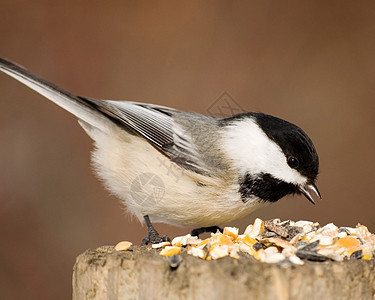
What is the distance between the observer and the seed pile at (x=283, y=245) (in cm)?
109

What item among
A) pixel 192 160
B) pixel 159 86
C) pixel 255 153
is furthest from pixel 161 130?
pixel 159 86

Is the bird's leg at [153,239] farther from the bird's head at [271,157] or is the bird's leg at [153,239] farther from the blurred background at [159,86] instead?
the blurred background at [159,86]

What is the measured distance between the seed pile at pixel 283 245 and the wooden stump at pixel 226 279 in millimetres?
36

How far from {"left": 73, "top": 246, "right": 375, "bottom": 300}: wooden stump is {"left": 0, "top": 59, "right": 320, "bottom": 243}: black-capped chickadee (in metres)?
0.46

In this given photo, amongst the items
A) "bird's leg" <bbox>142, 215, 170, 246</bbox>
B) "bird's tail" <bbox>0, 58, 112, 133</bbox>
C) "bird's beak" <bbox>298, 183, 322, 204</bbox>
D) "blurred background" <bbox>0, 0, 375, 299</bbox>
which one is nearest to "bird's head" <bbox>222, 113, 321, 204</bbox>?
"bird's beak" <bbox>298, 183, 322, 204</bbox>

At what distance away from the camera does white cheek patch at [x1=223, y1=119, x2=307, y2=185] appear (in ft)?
5.02

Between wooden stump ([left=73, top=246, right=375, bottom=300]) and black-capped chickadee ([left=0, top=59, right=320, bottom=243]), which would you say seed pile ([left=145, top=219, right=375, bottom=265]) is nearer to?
wooden stump ([left=73, top=246, right=375, bottom=300])

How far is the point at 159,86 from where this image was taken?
259 centimetres

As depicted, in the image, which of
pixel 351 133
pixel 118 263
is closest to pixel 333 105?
pixel 351 133

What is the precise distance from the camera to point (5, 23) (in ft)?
8.39

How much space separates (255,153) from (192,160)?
191mm

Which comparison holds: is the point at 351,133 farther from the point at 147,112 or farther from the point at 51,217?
the point at 51,217

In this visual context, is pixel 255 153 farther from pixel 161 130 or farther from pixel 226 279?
pixel 226 279

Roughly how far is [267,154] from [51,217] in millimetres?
1254
